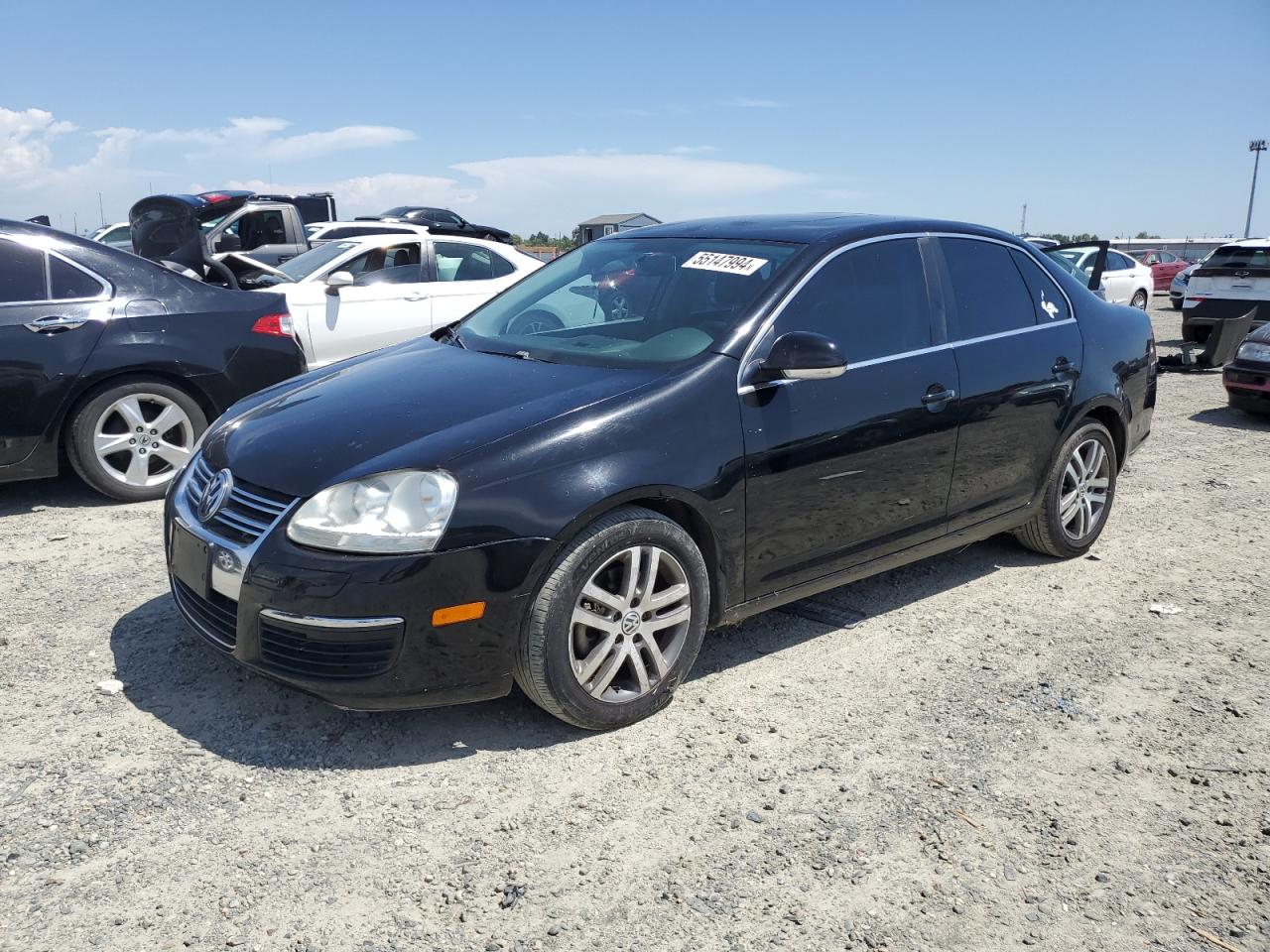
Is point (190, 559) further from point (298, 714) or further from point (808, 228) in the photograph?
point (808, 228)

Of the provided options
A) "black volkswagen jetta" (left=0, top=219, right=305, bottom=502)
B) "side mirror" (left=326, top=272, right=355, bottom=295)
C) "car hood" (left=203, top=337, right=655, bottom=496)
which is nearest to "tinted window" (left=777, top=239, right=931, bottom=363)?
"car hood" (left=203, top=337, right=655, bottom=496)

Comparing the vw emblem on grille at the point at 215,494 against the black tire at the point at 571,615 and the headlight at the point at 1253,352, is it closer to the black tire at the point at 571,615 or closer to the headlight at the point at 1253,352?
the black tire at the point at 571,615

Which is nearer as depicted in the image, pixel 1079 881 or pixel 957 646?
pixel 1079 881

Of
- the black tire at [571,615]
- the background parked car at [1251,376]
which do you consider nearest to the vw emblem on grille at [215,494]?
the black tire at [571,615]

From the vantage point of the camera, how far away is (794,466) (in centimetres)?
383

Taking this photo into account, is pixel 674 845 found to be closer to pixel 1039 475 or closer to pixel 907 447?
pixel 907 447

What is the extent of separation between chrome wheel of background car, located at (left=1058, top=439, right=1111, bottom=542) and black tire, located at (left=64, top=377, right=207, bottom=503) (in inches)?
192

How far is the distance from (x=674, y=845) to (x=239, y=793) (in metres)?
1.30

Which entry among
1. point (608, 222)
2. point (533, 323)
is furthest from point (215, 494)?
point (608, 222)

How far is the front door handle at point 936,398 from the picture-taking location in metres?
4.29

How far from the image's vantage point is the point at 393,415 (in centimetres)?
357

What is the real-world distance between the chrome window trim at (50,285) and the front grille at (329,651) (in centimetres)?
373

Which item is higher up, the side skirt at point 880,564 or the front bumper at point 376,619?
the front bumper at point 376,619

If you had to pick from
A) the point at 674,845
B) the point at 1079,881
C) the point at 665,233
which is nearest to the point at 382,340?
the point at 665,233
